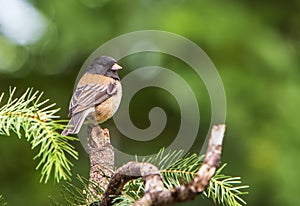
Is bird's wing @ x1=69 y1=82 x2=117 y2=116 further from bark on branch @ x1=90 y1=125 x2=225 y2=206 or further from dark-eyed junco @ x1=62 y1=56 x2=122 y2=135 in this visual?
bark on branch @ x1=90 y1=125 x2=225 y2=206

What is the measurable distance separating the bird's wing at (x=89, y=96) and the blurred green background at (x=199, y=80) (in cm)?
157

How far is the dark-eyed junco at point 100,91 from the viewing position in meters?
2.65

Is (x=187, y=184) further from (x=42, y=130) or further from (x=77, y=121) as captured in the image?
(x=77, y=121)

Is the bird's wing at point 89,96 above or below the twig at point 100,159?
above

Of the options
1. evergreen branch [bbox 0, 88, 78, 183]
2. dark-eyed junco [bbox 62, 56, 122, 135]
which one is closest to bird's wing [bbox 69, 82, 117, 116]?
dark-eyed junco [bbox 62, 56, 122, 135]

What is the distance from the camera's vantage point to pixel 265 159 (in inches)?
177

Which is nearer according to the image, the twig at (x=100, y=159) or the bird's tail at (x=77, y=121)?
the twig at (x=100, y=159)

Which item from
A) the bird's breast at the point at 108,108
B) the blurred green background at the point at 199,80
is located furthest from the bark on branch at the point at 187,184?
the blurred green background at the point at 199,80

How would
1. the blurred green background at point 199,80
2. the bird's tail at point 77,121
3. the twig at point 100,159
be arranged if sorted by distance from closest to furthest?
the twig at point 100,159, the bird's tail at point 77,121, the blurred green background at point 199,80

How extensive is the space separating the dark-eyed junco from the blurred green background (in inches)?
60.1

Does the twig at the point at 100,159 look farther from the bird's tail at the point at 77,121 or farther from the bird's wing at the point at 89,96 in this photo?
the bird's wing at the point at 89,96

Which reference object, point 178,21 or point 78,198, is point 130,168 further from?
point 178,21

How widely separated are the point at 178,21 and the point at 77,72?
1.05 m

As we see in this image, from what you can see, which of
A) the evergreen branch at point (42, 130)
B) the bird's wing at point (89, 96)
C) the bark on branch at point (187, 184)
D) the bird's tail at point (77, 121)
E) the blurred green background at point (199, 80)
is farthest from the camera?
the blurred green background at point (199, 80)
